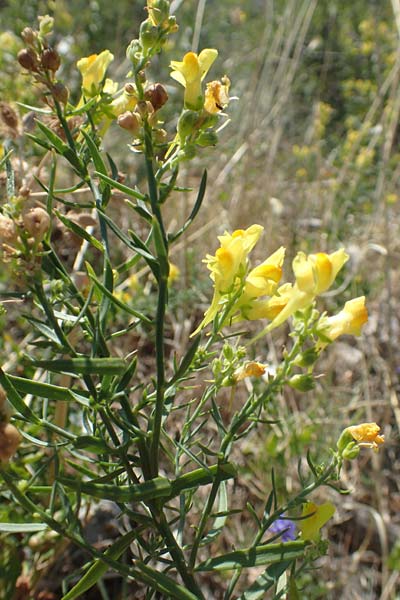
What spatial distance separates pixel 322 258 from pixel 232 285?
3.3 inches

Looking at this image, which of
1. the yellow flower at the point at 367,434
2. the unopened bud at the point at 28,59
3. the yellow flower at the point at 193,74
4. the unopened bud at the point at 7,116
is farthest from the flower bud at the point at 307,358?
the unopened bud at the point at 7,116

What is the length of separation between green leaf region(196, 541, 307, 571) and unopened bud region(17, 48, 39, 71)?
1.55 feet

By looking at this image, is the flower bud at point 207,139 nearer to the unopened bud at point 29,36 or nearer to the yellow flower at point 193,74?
the yellow flower at point 193,74

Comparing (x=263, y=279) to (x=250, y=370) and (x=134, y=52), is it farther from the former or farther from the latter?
(x=134, y=52)

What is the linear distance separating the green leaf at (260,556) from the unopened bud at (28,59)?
473 millimetres

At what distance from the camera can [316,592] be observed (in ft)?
4.00

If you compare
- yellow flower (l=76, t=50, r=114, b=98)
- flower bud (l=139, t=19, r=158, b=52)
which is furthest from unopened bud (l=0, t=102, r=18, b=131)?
flower bud (l=139, t=19, r=158, b=52)

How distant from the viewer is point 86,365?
1.65ft

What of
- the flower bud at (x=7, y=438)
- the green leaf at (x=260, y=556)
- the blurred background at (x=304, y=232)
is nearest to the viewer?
the flower bud at (x=7, y=438)

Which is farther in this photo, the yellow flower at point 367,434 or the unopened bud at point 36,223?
the yellow flower at point 367,434

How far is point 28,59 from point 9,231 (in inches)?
6.2

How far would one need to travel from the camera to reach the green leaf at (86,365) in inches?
19.8

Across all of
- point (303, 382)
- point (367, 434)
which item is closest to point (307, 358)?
point (303, 382)

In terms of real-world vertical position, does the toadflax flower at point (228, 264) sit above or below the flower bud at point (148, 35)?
below
